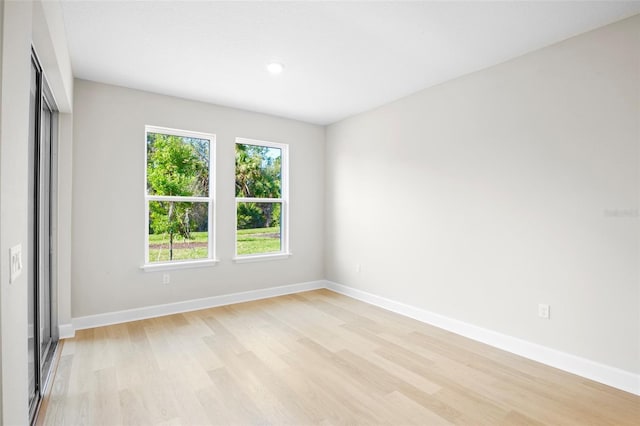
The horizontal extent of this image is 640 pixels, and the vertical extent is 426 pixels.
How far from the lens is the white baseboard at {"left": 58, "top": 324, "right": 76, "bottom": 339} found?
3.19 meters

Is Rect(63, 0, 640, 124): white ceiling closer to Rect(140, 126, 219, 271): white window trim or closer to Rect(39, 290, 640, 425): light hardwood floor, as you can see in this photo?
Rect(140, 126, 219, 271): white window trim

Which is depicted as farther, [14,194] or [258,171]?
[258,171]

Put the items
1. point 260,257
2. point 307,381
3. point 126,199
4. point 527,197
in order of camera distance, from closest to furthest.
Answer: point 307,381 → point 527,197 → point 126,199 → point 260,257

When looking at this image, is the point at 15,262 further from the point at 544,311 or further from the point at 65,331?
the point at 544,311

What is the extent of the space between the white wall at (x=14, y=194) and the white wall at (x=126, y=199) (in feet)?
8.18

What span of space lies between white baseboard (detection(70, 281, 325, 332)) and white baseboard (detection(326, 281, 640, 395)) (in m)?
1.52

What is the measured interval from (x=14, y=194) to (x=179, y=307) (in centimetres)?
320

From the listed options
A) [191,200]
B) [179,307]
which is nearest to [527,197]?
[191,200]

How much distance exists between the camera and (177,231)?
4074 millimetres

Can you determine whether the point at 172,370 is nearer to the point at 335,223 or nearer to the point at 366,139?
the point at 335,223

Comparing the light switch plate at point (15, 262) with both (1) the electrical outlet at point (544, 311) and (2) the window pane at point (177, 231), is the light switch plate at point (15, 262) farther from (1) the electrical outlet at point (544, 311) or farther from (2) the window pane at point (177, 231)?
(1) the electrical outlet at point (544, 311)

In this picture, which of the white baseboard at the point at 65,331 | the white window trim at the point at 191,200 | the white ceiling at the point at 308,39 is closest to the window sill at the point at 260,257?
the white window trim at the point at 191,200

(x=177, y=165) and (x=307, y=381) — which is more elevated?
(x=177, y=165)

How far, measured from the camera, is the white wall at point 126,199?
3457 mm
